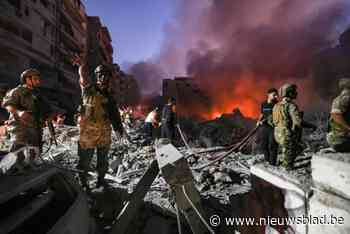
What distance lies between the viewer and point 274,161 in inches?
208

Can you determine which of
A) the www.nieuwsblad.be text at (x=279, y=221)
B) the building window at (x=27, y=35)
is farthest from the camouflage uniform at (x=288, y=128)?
the building window at (x=27, y=35)

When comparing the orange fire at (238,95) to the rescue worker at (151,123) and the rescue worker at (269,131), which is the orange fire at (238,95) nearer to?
the rescue worker at (151,123)

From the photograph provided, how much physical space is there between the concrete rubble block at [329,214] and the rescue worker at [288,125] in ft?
9.50

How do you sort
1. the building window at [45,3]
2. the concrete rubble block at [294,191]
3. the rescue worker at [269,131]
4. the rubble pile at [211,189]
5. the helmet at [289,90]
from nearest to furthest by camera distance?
1. the concrete rubble block at [294,191]
2. the rubble pile at [211,189]
3. the helmet at [289,90]
4. the rescue worker at [269,131]
5. the building window at [45,3]

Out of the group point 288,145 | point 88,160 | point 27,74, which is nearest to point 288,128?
point 288,145

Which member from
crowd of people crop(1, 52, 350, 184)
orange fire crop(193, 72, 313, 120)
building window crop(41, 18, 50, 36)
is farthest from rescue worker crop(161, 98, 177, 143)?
orange fire crop(193, 72, 313, 120)

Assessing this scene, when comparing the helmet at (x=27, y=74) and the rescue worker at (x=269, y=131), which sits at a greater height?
the helmet at (x=27, y=74)

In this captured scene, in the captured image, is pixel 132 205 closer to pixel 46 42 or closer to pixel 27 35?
pixel 27 35

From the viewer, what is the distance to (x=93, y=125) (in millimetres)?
3869

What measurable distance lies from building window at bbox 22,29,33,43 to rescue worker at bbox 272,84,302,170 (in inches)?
1018

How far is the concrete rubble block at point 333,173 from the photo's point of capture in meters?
1.35

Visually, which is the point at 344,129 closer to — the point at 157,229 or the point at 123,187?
the point at 157,229

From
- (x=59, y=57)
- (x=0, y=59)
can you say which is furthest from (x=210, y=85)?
(x=0, y=59)

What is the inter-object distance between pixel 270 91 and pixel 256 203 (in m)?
3.90
